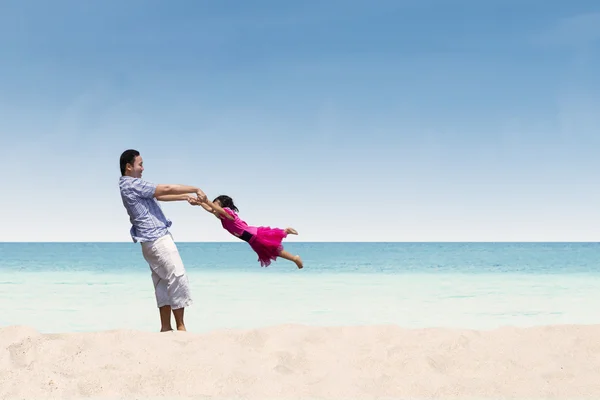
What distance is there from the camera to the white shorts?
5688 millimetres

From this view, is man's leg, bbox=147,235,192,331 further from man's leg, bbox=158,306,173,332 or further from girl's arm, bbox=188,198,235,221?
girl's arm, bbox=188,198,235,221

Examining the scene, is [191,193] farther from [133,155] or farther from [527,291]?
[527,291]

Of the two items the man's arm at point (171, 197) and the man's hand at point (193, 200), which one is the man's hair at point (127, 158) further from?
the man's hand at point (193, 200)

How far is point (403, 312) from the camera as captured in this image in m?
10.8

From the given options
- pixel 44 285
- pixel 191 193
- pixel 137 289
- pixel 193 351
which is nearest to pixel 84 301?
pixel 137 289

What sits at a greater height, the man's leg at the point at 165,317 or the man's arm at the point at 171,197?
the man's arm at the point at 171,197

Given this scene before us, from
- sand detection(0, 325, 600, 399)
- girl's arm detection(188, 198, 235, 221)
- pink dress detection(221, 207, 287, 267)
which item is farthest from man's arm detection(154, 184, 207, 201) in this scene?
sand detection(0, 325, 600, 399)

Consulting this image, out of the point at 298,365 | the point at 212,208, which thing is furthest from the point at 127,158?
the point at 298,365

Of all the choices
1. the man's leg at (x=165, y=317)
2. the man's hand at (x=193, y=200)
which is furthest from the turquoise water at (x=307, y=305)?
the man's hand at (x=193, y=200)

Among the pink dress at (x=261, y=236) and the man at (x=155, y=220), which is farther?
the pink dress at (x=261, y=236)

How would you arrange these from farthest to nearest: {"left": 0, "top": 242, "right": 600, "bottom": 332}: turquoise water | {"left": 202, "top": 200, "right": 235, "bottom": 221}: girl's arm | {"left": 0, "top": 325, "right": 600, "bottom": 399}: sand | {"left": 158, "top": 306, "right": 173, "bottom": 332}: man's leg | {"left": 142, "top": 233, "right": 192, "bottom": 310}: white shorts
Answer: {"left": 0, "top": 242, "right": 600, "bottom": 332}: turquoise water → {"left": 158, "top": 306, "right": 173, "bottom": 332}: man's leg → {"left": 202, "top": 200, "right": 235, "bottom": 221}: girl's arm → {"left": 142, "top": 233, "right": 192, "bottom": 310}: white shorts → {"left": 0, "top": 325, "right": 600, "bottom": 399}: sand

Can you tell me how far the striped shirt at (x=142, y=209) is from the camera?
5566 mm

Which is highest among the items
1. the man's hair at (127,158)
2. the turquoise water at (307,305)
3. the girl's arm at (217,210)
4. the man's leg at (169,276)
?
the man's hair at (127,158)

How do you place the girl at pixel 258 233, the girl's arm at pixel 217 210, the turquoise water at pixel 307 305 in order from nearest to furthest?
the girl's arm at pixel 217 210 → the girl at pixel 258 233 → the turquoise water at pixel 307 305
